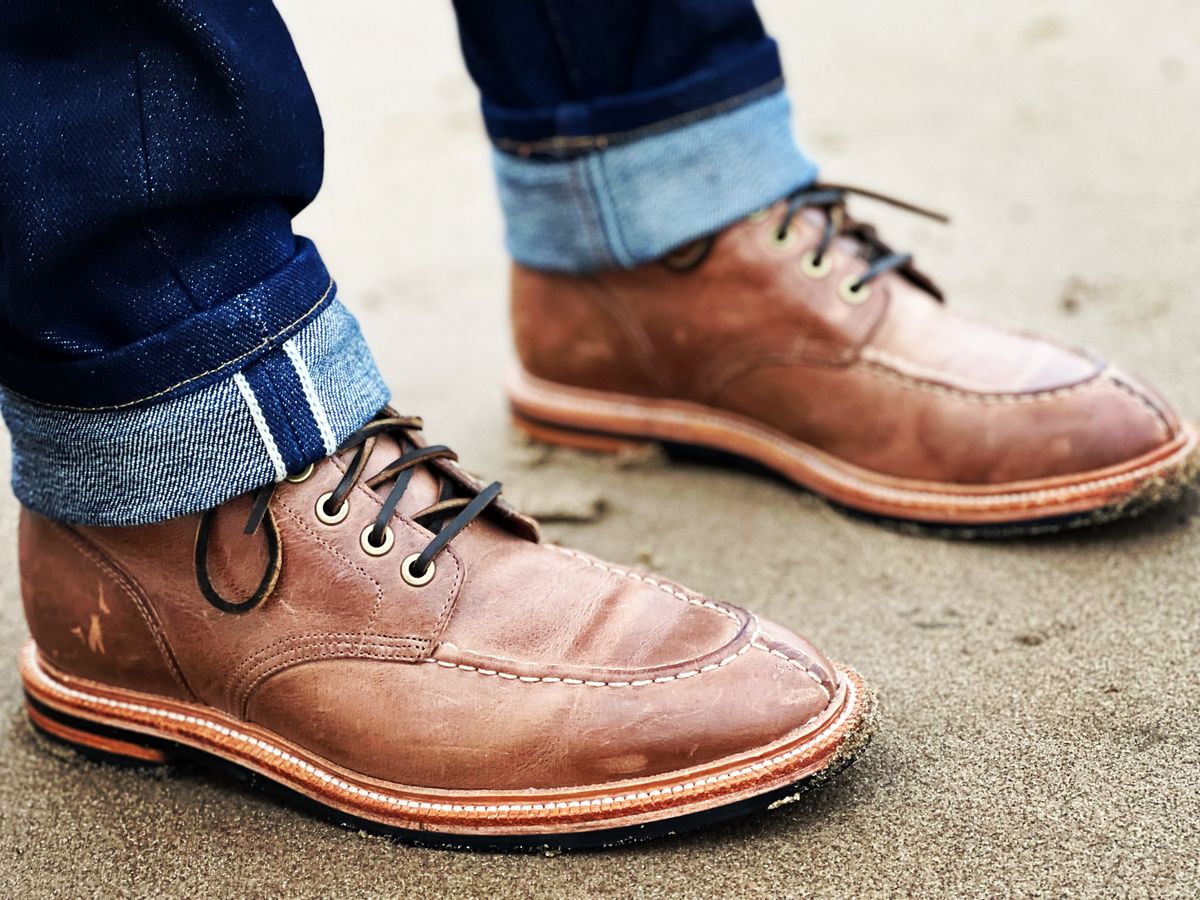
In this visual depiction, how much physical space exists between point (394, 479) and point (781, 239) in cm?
59

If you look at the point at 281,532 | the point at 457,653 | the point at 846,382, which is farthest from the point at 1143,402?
the point at 281,532

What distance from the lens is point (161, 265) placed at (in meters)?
0.87

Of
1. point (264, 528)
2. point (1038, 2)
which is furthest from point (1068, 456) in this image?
point (1038, 2)

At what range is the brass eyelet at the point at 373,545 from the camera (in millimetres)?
934

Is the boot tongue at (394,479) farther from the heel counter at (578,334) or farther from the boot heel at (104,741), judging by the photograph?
the heel counter at (578,334)

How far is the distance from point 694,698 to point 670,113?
2.32 feet

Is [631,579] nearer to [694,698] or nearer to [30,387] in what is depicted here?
[694,698]

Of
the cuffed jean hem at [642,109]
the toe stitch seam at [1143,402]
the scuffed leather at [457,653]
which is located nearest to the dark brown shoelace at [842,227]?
the cuffed jean hem at [642,109]

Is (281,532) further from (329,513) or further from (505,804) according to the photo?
(505,804)

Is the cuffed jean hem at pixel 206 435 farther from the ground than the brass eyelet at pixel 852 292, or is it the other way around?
the cuffed jean hem at pixel 206 435

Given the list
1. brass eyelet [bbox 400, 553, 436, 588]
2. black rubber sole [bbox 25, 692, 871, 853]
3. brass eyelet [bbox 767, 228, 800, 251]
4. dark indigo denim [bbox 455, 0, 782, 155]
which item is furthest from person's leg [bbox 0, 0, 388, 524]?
brass eyelet [bbox 767, 228, 800, 251]

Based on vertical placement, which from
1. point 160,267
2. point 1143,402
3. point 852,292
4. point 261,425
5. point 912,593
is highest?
point 160,267

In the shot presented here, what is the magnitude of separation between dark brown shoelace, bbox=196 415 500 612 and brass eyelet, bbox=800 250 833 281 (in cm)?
52

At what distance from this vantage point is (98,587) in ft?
3.25
